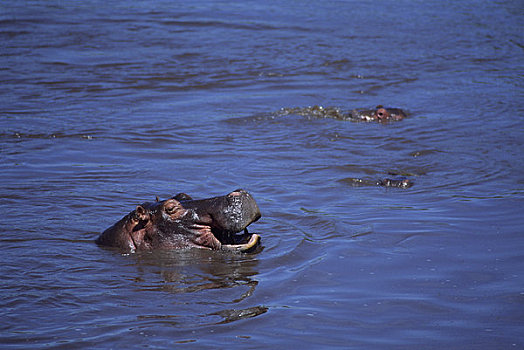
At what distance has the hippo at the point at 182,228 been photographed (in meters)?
5.76

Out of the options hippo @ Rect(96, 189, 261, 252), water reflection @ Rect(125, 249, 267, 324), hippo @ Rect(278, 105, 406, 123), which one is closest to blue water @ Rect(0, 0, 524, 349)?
water reflection @ Rect(125, 249, 267, 324)

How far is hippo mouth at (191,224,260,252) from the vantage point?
19.4 feet

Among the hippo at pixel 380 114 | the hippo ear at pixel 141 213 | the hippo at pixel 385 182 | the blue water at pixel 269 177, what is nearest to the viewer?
the blue water at pixel 269 177

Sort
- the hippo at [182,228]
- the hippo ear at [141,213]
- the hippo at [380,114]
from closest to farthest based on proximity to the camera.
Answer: the hippo at [182,228]
the hippo ear at [141,213]
the hippo at [380,114]

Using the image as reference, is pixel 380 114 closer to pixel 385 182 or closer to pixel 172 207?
pixel 385 182

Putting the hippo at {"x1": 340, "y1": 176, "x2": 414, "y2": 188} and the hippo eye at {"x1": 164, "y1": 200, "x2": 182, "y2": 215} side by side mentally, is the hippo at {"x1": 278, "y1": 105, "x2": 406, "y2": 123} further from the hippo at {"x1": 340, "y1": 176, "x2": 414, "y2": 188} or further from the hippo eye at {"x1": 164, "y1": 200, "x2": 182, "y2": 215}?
the hippo eye at {"x1": 164, "y1": 200, "x2": 182, "y2": 215}

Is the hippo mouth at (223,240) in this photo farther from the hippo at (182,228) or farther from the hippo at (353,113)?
the hippo at (353,113)

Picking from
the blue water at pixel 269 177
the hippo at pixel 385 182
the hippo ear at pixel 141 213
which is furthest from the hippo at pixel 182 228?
the hippo at pixel 385 182

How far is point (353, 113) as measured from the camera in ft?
37.8

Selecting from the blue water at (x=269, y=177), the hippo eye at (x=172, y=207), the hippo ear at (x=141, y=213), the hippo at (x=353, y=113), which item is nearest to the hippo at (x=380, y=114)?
the hippo at (x=353, y=113)

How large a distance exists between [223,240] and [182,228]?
1.12 ft

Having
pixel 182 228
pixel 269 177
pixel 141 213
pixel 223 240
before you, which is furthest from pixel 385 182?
pixel 141 213

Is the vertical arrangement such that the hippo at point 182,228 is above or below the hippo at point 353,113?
below

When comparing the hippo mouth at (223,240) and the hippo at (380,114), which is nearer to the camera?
the hippo mouth at (223,240)
